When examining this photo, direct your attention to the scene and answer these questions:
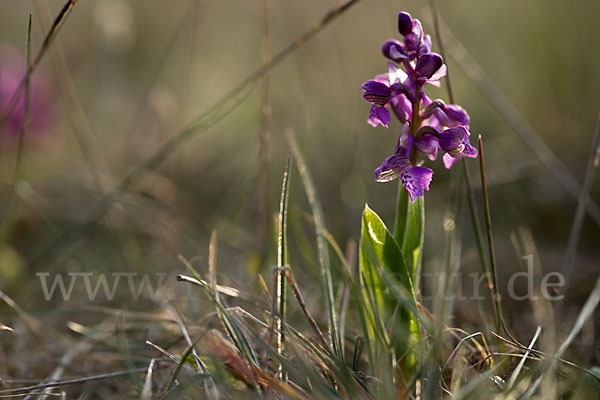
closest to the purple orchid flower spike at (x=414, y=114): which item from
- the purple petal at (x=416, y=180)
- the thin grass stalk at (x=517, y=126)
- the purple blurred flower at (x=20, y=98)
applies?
the purple petal at (x=416, y=180)

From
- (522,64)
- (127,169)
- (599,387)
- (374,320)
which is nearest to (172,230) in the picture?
(127,169)

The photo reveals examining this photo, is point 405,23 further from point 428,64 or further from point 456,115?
point 456,115

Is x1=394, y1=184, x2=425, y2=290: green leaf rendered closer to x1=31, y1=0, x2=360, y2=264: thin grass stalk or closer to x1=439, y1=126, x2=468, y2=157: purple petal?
x1=439, y1=126, x2=468, y2=157: purple petal

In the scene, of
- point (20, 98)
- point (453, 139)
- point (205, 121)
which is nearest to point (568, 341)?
point (453, 139)

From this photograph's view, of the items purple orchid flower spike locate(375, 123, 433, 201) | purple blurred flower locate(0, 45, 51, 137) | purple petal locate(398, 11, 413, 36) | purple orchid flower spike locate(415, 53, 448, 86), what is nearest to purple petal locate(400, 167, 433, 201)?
purple orchid flower spike locate(375, 123, 433, 201)

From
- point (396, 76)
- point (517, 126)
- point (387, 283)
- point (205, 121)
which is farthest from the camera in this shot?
point (517, 126)

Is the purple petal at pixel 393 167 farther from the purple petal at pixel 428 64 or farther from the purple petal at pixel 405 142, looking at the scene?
the purple petal at pixel 428 64
